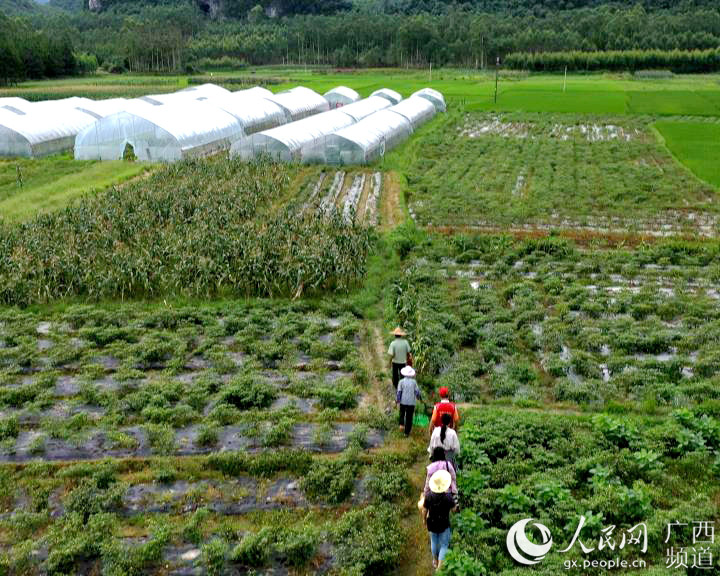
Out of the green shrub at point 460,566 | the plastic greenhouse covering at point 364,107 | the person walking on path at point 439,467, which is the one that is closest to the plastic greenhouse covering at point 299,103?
the plastic greenhouse covering at point 364,107

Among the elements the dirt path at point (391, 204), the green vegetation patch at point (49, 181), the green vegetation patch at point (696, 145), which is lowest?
the dirt path at point (391, 204)

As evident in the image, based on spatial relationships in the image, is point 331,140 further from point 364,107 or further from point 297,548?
point 297,548

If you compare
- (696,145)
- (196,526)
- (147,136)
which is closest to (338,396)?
(196,526)

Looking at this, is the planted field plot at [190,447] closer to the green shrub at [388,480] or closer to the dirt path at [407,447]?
the green shrub at [388,480]

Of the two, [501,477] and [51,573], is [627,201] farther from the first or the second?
[51,573]

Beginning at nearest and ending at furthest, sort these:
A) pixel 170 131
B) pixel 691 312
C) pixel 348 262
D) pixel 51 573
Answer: pixel 51 573, pixel 691 312, pixel 348 262, pixel 170 131

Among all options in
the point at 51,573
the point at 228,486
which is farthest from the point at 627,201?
the point at 51,573
